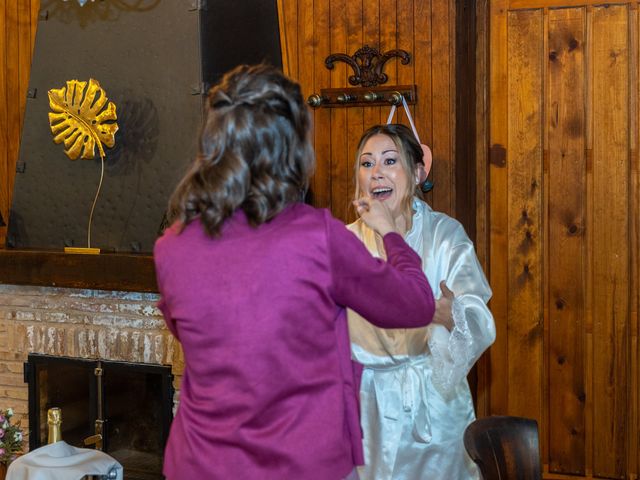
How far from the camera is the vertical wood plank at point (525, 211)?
3516 millimetres

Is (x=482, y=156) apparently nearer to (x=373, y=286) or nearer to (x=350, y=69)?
(x=350, y=69)

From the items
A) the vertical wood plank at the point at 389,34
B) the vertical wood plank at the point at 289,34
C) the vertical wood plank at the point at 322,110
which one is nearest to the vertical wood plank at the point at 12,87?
the vertical wood plank at the point at 289,34

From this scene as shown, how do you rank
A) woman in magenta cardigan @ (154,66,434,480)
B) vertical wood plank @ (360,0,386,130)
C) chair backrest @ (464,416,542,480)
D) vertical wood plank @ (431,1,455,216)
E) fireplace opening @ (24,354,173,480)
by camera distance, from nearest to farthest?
woman in magenta cardigan @ (154,66,434,480) < chair backrest @ (464,416,542,480) < vertical wood plank @ (431,1,455,216) < vertical wood plank @ (360,0,386,130) < fireplace opening @ (24,354,173,480)

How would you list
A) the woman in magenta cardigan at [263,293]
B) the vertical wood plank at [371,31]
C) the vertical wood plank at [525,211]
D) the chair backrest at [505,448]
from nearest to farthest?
the woman in magenta cardigan at [263,293], the chair backrest at [505,448], the vertical wood plank at [371,31], the vertical wood plank at [525,211]

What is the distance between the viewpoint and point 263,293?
4.67 ft

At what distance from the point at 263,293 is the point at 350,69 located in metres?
2.15

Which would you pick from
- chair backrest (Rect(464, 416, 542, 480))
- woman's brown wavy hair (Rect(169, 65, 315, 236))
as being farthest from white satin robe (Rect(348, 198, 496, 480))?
woman's brown wavy hair (Rect(169, 65, 315, 236))

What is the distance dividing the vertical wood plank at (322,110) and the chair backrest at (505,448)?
6.13 ft

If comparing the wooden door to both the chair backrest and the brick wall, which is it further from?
the chair backrest

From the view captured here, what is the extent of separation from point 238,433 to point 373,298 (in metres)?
0.32

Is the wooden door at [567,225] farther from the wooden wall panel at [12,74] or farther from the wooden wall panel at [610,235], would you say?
the wooden wall panel at [12,74]

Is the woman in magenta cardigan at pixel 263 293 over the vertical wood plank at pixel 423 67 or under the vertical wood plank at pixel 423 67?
under

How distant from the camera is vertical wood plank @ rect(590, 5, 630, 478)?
11.2ft

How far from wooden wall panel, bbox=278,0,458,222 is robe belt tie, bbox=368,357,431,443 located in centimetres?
95
